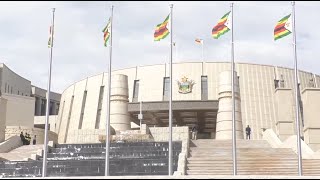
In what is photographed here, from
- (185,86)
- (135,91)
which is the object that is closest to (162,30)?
(185,86)

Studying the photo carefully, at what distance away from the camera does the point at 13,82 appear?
249 ft

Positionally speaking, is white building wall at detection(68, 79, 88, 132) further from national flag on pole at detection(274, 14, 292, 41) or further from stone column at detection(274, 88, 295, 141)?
national flag on pole at detection(274, 14, 292, 41)

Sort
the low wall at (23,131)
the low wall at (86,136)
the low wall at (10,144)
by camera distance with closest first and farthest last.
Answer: the low wall at (10,144)
the low wall at (86,136)
the low wall at (23,131)

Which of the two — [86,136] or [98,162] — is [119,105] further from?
[98,162]

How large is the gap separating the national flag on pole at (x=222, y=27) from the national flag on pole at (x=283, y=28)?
214 centimetres

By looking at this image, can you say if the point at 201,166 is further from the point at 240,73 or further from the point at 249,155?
the point at 240,73

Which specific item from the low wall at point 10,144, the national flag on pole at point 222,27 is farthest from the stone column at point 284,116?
the low wall at point 10,144

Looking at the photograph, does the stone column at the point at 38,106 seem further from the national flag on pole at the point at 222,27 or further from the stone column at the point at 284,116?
the national flag on pole at the point at 222,27

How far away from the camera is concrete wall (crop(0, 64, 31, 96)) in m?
70.8

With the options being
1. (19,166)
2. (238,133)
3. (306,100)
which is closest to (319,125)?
(306,100)

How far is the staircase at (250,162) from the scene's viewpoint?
902 inches

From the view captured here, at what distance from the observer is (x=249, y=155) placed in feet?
85.3

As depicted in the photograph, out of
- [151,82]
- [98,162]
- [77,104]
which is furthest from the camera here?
[77,104]

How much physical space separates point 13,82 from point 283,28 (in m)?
59.4
